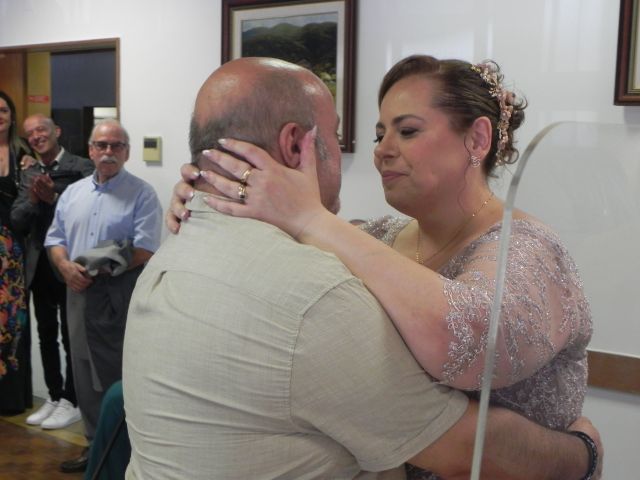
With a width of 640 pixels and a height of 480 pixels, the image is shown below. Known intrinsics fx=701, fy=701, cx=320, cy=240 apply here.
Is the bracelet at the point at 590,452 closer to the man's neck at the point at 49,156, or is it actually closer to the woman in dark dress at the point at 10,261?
the woman in dark dress at the point at 10,261

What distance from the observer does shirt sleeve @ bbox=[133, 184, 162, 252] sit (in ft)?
10.8

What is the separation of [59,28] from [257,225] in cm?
360

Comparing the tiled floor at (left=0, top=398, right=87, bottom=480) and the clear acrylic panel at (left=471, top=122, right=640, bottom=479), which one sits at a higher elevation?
the clear acrylic panel at (left=471, top=122, right=640, bottom=479)

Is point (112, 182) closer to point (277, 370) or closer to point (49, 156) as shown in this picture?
point (49, 156)

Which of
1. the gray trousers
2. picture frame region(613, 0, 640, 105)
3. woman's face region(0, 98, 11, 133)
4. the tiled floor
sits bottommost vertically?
the tiled floor

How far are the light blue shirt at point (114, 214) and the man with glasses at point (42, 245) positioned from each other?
302 mm

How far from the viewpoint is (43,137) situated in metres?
3.72

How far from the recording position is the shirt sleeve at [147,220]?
328 cm

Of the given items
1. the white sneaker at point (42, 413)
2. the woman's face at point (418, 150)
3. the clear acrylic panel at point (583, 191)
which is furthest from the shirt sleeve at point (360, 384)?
the white sneaker at point (42, 413)

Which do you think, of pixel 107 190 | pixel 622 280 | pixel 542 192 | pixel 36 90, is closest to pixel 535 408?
pixel 622 280

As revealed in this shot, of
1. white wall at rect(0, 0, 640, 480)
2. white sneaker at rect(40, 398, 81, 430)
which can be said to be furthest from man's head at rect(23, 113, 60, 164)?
white sneaker at rect(40, 398, 81, 430)

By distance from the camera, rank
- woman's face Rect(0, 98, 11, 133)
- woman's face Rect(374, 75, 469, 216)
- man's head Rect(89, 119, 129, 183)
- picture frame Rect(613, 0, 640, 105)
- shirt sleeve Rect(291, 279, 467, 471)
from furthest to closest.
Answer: woman's face Rect(0, 98, 11, 133) → man's head Rect(89, 119, 129, 183) → picture frame Rect(613, 0, 640, 105) → woman's face Rect(374, 75, 469, 216) → shirt sleeve Rect(291, 279, 467, 471)

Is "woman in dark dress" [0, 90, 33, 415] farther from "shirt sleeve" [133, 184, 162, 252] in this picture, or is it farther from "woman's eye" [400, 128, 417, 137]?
"woman's eye" [400, 128, 417, 137]

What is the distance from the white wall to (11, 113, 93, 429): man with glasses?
1.26ft
